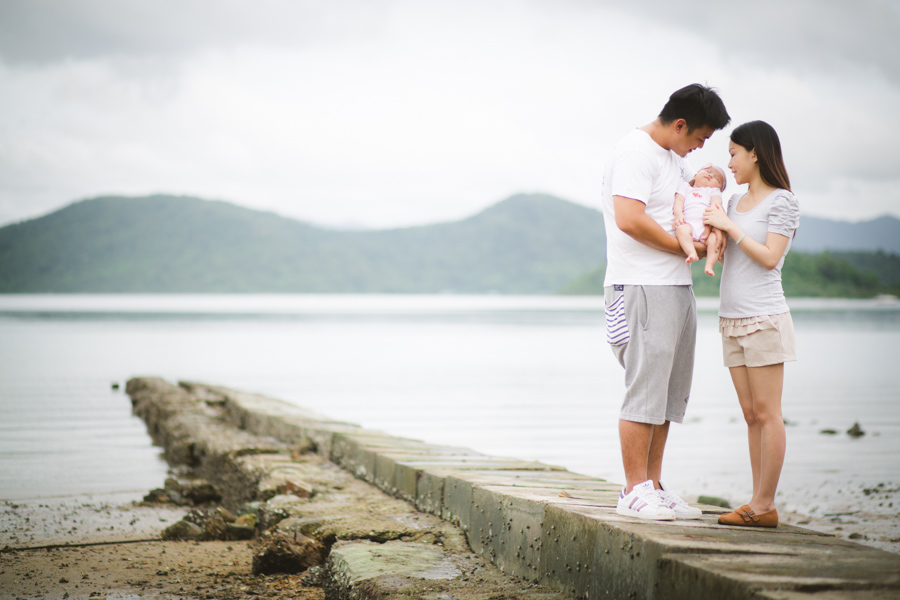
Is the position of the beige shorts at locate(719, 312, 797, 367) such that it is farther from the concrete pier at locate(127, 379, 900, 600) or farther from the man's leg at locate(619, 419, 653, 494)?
the concrete pier at locate(127, 379, 900, 600)

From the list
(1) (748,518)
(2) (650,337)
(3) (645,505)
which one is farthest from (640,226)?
(1) (748,518)

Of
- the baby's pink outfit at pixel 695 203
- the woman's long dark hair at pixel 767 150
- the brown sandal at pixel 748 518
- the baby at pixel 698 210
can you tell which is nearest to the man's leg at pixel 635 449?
the brown sandal at pixel 748 518

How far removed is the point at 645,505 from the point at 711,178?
1459 millimetres

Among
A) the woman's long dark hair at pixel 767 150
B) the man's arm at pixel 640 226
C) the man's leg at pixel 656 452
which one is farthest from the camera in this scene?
the man's leg at pixel 656 452

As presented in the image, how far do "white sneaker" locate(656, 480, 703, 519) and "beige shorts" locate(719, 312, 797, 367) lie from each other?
0.66 m

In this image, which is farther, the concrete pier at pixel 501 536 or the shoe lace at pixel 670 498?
the shoe lace at pixel 670 498

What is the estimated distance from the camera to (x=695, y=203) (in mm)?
3416

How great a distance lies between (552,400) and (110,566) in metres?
10.5

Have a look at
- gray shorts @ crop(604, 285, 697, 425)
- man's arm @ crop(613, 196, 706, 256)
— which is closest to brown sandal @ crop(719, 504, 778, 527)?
Answer: gray shorts @ crop(604, 285, 697, 425)

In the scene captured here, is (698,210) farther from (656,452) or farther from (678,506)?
(678,506)

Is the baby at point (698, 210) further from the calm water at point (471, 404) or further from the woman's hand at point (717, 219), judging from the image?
the calm water at point (471, 404)

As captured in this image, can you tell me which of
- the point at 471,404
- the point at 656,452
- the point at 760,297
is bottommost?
the point at 471,404

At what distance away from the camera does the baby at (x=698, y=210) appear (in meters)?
3.30

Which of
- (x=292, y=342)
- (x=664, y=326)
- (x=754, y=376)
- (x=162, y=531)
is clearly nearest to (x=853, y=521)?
(x=754, y=376)
